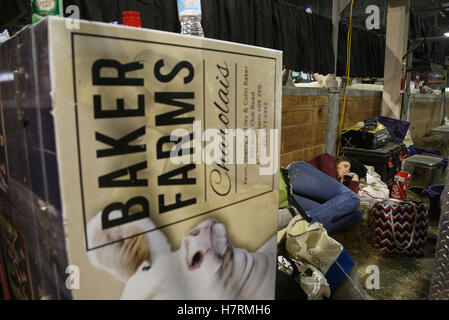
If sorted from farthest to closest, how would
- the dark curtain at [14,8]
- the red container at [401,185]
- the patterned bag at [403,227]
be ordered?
the red container at [401,185]
the patterned bag at [403,227]
the dark curtain at [14,8]

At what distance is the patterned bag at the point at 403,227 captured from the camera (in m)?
2.23

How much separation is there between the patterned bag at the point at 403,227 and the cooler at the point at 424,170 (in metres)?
1.57

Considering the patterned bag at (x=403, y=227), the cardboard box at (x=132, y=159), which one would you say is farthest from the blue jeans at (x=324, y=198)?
the cardboard box at (x=132, y=159)

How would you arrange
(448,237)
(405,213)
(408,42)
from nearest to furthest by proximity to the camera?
(448,237) < (405,213) < (408,42)

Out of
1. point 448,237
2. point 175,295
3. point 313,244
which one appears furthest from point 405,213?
point 175,295

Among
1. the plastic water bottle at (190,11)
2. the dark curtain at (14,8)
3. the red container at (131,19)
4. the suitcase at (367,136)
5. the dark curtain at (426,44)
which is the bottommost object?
the suitcase at (367,136)

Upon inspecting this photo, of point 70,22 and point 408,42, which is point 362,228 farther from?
point 408,42

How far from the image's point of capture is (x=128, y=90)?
66cm

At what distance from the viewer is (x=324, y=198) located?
248cm

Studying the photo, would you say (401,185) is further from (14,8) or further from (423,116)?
(423,116)

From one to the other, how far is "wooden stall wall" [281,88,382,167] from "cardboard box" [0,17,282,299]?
234 cm

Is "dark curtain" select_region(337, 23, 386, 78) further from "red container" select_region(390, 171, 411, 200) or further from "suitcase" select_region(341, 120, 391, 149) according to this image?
"red container" select_region(390, 171, 411, 200)

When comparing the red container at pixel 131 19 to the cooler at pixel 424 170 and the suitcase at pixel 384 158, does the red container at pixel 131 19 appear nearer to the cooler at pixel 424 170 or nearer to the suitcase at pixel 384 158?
the suitcase at pixel 384 158

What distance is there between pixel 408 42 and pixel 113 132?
5.53 m
